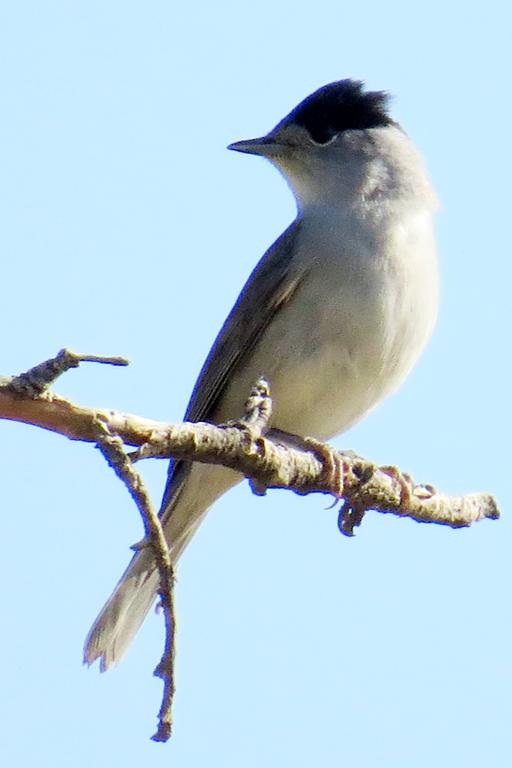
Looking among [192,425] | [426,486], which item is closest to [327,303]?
[426,486]

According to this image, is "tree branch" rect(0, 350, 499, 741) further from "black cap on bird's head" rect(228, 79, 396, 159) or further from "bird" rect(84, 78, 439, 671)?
"black cap on bird's head" rect(228, 79, 396, 159)

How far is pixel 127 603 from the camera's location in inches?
271

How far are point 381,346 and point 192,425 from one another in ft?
8.52

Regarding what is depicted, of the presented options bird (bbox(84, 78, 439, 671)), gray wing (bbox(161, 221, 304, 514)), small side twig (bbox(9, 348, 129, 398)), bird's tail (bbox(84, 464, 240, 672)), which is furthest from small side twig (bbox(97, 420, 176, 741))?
gray wing (bbox(161, 221, 304, 514))

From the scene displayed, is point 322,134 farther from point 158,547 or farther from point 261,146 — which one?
point 158,547

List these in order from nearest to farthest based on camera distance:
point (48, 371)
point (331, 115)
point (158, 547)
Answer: point (48, 371), point (158, 547), point (331, 115)

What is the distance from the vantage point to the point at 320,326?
673cm

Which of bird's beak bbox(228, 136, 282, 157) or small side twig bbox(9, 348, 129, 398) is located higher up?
bird's beak bbox(228, 136, 282, 157)

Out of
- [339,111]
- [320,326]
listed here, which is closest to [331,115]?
[339,111]

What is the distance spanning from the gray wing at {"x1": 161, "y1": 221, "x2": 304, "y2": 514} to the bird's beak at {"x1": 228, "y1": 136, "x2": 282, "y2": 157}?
0.92 metres

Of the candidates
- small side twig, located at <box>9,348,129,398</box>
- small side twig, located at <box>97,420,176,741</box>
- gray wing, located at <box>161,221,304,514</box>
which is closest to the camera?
small side twig, located at <box>9,348,129,398</box>

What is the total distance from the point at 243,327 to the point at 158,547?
346cm

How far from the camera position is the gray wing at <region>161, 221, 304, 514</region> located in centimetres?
711

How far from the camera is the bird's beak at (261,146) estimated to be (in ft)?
27.2
